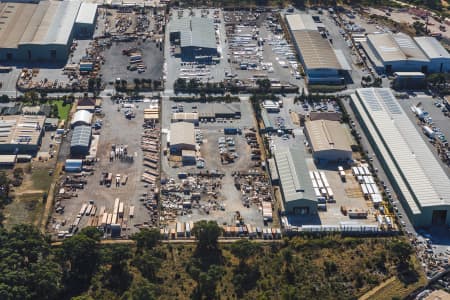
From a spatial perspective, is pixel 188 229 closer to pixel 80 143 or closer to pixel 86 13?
pixel 80 143

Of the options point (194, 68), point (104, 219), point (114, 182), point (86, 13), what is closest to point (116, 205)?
point (104, 219)

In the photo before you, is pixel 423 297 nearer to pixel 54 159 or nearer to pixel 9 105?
pixel 54 159

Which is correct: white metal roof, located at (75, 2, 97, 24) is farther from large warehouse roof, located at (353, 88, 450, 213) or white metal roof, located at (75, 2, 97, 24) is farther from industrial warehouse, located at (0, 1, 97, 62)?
large warehouse roof, located at (353, 88, 450, 213)

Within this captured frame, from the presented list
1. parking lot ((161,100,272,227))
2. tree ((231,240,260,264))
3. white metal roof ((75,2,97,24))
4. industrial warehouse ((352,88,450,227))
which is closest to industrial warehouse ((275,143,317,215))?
parking lot ((161,100,272,227))

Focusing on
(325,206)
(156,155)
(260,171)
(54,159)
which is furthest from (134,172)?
(325,206)

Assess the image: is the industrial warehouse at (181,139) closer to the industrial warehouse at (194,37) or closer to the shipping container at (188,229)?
the shipping container at (188,229)

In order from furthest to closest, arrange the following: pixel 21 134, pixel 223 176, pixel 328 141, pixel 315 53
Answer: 1. pixel 315 53
2. pixel 21 134
3. pixel 328 141
4. pixel 223 176
